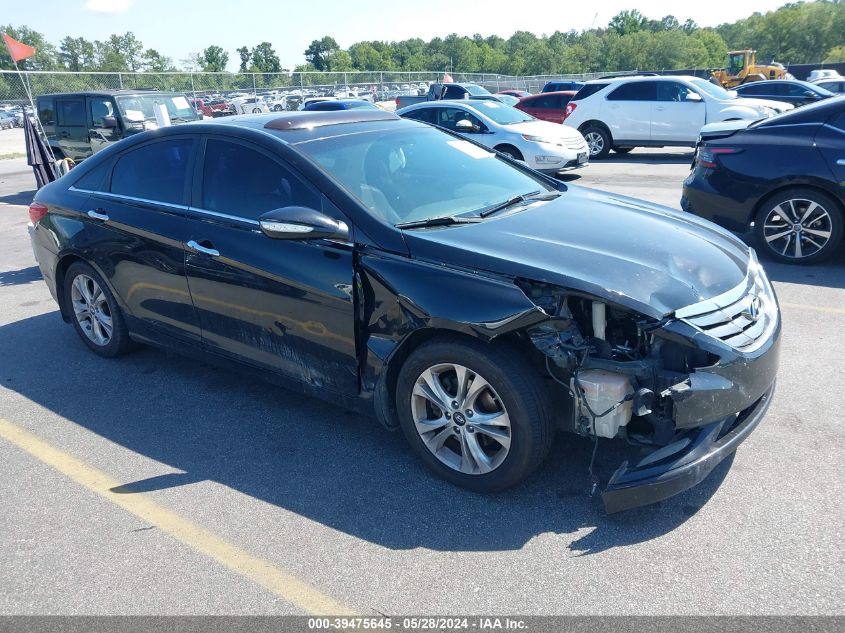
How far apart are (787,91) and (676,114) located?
275 inches

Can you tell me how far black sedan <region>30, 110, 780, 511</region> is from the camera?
9.66ft

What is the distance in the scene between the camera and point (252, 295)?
3869 millimetres

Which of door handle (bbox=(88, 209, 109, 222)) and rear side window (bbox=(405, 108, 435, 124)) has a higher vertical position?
rear side window (bbox=(405, 108, 435, 124))

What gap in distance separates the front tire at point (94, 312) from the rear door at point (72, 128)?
9.79 meters

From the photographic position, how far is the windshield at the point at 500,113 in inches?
527

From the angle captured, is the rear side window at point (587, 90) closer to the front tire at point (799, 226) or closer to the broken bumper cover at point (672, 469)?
the front tire at point (799, 226)

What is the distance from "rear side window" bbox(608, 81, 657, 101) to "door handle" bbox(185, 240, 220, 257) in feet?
43.6

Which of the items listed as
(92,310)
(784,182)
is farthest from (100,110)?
(784,182)

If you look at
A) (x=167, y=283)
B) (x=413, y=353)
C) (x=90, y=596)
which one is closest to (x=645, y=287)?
(x=413, y=353)

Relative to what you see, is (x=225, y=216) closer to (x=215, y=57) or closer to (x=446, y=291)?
(x=446, y=291)

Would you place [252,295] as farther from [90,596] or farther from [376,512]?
[90,596]

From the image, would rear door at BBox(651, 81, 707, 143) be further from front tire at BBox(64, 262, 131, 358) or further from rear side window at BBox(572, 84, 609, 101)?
front tire at BBox(64, 262, 131, 358)

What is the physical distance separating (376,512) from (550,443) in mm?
862

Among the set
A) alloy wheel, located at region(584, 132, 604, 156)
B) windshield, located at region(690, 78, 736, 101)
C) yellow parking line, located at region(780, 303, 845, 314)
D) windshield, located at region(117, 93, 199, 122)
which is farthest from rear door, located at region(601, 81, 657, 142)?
yellow parking line, located at region(780, 303, 845, 314)
